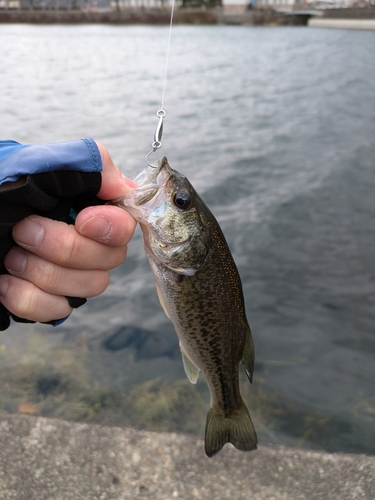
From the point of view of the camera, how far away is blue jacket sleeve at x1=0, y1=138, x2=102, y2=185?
1610 mm

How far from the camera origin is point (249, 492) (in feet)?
9.53

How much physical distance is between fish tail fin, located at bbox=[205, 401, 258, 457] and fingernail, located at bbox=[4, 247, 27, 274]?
1.46 metres

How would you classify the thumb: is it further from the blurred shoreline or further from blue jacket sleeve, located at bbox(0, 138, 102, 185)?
the blurred shoreline

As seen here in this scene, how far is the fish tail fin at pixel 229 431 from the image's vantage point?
2.56 metres

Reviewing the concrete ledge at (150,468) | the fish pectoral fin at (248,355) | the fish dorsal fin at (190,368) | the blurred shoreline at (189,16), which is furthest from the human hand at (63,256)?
the blurred shoreline at (189,16)

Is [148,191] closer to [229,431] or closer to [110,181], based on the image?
[110,181]

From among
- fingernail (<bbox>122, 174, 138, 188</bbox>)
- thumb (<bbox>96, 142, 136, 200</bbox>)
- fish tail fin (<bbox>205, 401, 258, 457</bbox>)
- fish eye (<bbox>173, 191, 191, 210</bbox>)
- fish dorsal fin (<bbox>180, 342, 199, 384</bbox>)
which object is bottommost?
fish tail fin (<bbox>205, 401, 258, 457</bbox>)

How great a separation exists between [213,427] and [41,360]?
9.94ft

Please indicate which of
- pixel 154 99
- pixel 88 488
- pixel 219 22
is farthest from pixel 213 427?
pixel 219 22

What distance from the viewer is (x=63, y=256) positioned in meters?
1.85

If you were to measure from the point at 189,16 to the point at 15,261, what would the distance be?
343ft

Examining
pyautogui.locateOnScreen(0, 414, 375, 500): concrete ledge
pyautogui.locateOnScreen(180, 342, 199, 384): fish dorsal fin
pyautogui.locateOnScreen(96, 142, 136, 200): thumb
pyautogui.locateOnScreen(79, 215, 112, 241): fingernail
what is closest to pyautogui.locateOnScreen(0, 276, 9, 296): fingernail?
pyautogui.locateOnScreen(79, 215, 112, 241): fingernail

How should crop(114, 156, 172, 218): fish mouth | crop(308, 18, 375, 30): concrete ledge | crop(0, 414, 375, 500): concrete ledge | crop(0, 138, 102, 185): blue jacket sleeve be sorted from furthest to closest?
crop(308, 18, 375, 30): concrete ledge, crop(0, 414, 375, 500): concrete ledge, crop(114, 156, 172, 218): fish mouth, crop(0, 138, 102, 185): blue jacket sleeve

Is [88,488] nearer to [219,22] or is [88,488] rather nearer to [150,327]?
[150,327]
